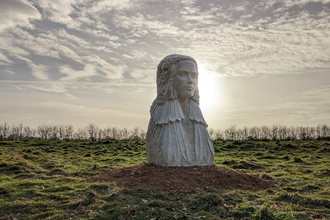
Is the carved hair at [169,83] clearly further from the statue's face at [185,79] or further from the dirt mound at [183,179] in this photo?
the dirt mound at [183,179]

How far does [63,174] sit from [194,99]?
23.2 ft

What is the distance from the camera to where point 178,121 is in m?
9.91

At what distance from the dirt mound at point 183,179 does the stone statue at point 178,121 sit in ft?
1.58

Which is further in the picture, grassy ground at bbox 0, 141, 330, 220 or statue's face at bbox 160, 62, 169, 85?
statue's face at bbox 160, 62, 169, 85

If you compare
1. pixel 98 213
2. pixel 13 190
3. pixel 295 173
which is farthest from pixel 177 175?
pixel 295 173

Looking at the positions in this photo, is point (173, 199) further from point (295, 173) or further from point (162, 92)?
point (295, 173)

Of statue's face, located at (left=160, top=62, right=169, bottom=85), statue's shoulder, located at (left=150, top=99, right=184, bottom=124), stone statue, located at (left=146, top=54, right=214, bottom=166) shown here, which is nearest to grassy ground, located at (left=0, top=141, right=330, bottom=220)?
stone statue, located at (left=146, top=54, right=214, bottom=166)

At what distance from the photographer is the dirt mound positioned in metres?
8.08

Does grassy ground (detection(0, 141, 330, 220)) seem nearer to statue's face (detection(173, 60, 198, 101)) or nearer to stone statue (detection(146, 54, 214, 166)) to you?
stone statue (detection(146, 54, 214, 166))

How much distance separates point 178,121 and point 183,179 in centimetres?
247

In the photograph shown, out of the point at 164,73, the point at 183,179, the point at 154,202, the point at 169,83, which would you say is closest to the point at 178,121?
the point at 169,83

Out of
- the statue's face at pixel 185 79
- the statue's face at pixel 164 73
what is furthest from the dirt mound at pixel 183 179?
the statue's face at pixel 164 73

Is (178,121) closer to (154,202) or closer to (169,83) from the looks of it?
(169,83)

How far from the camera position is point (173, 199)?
7.01 metres
